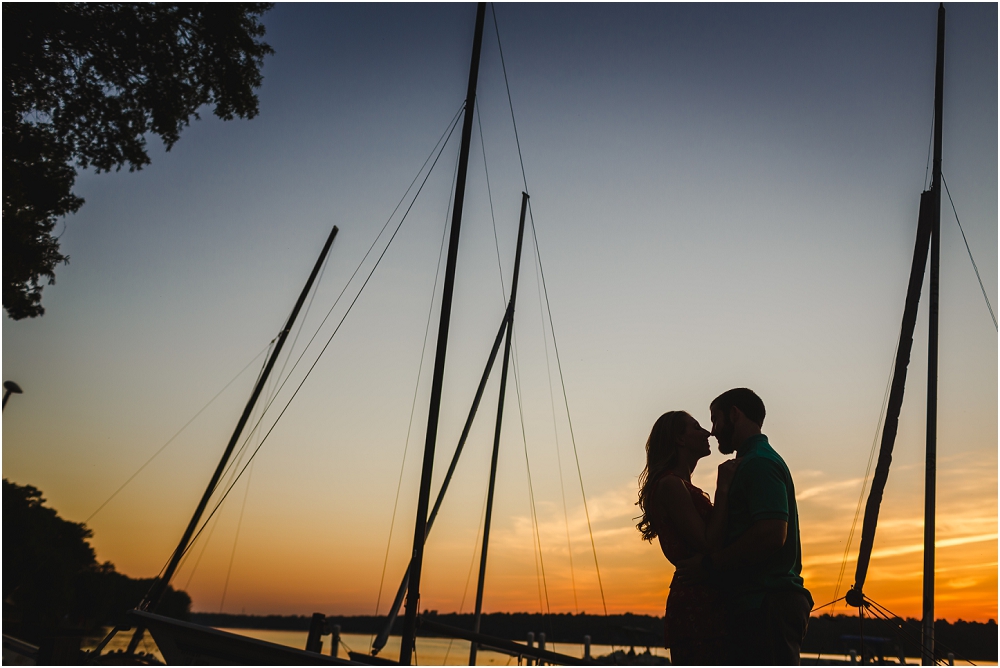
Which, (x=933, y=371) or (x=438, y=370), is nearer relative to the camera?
(x=438, y=370)

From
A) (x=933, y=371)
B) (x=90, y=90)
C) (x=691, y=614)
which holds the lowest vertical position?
(x=691, y=614)

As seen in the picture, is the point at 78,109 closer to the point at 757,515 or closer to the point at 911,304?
the point at 757,515

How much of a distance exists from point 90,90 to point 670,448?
10.6 m

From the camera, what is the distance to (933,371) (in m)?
11.2

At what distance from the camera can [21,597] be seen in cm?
3544

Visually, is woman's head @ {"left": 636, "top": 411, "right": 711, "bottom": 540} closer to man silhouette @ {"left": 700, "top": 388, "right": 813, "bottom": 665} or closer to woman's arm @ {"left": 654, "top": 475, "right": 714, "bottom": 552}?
woman's arm @ {"left": 654, "top": 475, "right": 714, "bottom": 552}

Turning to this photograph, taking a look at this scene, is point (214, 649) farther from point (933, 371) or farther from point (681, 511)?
point (933, 371)

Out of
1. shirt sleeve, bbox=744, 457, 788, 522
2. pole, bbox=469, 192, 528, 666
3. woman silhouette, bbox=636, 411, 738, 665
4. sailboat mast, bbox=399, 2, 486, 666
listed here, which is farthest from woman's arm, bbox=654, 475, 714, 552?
pole, bbox=469, 192, 528, 666

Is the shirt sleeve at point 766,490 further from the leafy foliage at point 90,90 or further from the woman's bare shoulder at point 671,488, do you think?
the leafy foliage at point 90,90

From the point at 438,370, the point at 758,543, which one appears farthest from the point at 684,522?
the point at 438,370

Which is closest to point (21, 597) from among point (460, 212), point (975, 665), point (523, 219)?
point (523, 219)

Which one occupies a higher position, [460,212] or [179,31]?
[179,31]

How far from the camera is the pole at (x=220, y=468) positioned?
1120 centimetres

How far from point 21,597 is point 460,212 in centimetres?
3999
